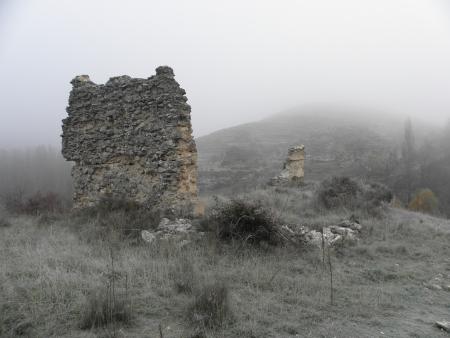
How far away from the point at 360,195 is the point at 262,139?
51.7 metres

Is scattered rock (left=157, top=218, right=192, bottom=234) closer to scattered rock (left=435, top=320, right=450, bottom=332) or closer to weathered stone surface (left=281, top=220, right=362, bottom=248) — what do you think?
weathered stone surface (left=281, top=220, right=362, bottom=248)

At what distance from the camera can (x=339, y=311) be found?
4.17 m

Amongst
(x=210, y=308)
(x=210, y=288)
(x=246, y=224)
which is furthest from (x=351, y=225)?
(x=210, y=308)

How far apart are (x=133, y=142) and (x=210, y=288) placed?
5.64 m

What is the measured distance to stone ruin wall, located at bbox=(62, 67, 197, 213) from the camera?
331 inches

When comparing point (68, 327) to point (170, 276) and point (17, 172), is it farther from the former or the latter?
point (17, 172)

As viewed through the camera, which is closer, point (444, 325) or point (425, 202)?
point (444, 325)

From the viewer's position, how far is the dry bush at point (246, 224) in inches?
258

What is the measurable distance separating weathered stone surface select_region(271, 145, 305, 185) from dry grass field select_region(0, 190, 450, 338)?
11.4 metres

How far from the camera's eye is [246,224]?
6.71 metres

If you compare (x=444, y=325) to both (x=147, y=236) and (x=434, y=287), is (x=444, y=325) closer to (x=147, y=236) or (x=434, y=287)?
(x=434, y=287)

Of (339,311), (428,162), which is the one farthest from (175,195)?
(428,162)

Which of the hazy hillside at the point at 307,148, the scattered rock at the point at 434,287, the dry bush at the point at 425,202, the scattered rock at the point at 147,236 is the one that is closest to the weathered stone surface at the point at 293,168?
the hazy hillside at the point at 307,148

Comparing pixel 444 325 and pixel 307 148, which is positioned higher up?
pixel 444 325
